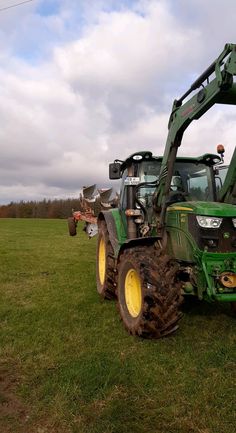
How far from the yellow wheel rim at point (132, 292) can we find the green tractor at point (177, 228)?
0.04ft

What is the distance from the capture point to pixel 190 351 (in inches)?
183

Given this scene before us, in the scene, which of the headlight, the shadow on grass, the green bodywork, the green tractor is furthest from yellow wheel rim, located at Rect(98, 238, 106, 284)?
the headlight

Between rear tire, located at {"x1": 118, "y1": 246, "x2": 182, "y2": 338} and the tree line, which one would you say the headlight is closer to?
rear tire, located at {"x1": 118, "y1": 246, "x2": 182, "y2": 338}

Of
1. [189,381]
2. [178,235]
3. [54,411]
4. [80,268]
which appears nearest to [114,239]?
[178,235]

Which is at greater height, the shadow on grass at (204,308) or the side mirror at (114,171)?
the side mirror at (114,171)

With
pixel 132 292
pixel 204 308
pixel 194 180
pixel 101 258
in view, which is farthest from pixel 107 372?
pixel 101 258

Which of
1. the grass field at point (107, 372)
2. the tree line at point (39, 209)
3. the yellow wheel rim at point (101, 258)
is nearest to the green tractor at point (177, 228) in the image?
the grass field at point (107, 372)

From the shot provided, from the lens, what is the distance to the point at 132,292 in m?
5.58

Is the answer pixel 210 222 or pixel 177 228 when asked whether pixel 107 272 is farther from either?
pixel 210 222

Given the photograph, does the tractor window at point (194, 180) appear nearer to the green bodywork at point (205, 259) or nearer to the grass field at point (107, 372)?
the green bodywork at point (205, 259)

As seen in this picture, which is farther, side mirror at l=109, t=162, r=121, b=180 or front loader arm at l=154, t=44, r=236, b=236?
side mirror at l=109, t=162, r=121, b=180

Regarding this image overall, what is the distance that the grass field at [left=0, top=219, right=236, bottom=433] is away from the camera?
329 cm

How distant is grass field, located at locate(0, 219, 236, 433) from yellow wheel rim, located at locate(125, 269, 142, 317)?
31 cm

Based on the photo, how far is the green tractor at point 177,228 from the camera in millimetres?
4711
